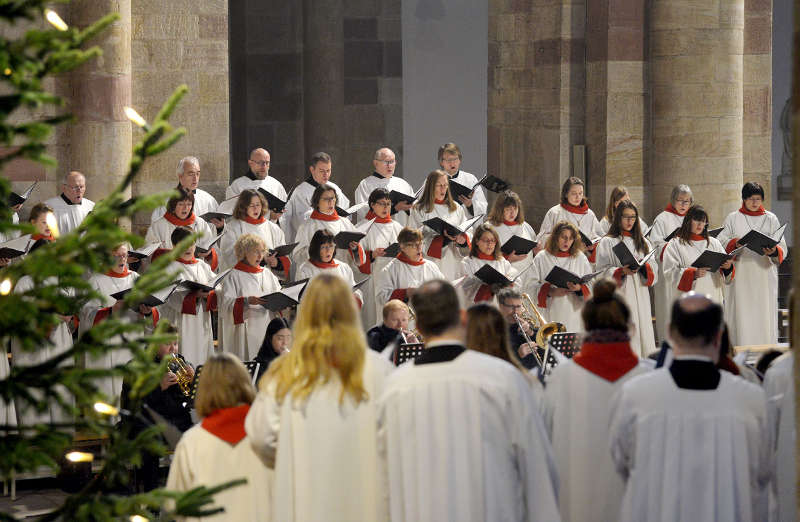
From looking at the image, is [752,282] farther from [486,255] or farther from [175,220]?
[175,220]

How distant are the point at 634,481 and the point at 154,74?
8.02 meters

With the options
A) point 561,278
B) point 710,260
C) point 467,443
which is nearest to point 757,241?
point 710,260

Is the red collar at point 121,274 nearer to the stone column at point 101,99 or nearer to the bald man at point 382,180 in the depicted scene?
the stone column at point 101,99

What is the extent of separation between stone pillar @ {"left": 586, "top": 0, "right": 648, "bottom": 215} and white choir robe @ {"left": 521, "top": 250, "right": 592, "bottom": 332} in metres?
2.90

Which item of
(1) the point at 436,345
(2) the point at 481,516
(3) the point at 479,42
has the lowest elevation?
→ (2) the point at 481,516

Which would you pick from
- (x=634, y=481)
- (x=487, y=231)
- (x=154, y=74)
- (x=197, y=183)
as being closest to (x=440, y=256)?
(x=487, y=231)

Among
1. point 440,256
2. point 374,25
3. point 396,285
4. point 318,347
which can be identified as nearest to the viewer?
point 318,347

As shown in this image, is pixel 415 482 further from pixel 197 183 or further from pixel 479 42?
pixel 479 42

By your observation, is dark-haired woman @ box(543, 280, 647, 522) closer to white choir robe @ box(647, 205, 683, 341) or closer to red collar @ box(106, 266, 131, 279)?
red collar @ box(106, 266, 131, 279)

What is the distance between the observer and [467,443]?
4875 millimetres

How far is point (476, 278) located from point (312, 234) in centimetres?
168

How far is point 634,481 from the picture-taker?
5.11 metres

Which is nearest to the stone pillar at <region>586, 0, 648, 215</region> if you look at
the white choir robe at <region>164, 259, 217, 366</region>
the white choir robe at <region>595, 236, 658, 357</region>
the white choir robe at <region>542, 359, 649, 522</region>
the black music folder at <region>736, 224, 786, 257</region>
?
the black music folder at <region>736, 224, 786, 257</region>

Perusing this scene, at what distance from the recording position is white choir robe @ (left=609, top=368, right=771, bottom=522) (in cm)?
495
